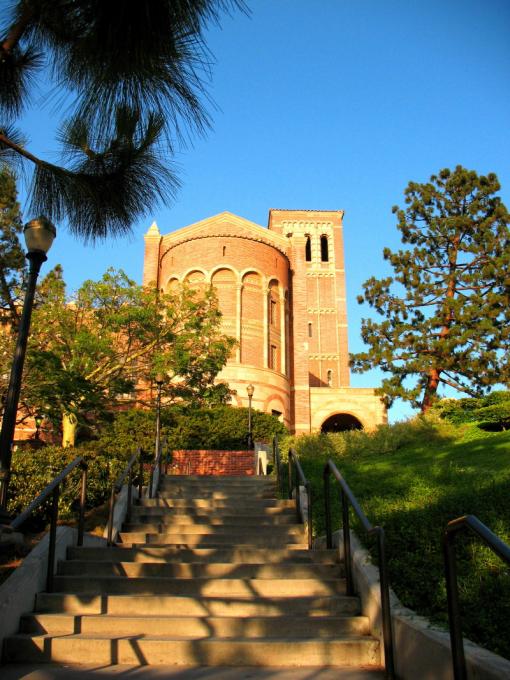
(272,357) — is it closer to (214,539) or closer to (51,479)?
(51,479)

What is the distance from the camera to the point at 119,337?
63.3ft

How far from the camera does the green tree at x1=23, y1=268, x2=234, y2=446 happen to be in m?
16.7

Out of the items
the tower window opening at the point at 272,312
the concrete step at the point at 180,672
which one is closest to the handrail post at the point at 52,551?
the concrete step at the point at 180,672

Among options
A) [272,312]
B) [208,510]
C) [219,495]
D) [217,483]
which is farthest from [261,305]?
[208,510]

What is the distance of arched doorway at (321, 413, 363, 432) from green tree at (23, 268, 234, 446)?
1779 cm

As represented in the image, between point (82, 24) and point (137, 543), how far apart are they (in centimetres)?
571

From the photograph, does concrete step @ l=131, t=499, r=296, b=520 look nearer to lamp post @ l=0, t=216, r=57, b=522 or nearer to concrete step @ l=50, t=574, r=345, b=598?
concrete step @ l=50, t=574, r=345, b=598

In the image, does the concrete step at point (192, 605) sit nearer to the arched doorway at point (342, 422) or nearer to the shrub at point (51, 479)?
the shrub at point (51, 479)

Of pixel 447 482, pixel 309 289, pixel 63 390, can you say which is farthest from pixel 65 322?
pixel 309 289

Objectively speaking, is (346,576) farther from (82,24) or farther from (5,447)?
(82,24)

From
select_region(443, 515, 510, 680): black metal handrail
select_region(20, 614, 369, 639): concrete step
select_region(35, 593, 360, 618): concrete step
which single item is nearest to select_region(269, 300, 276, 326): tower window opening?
select_region(35, 593, 360, 618): concrete step

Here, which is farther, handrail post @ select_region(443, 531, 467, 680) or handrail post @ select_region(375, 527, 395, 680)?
handrail post @ select_region(375, 527, 395, 680)

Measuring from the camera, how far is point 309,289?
177 ft

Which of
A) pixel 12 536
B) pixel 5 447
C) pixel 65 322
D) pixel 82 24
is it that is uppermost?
pixel 65 322
